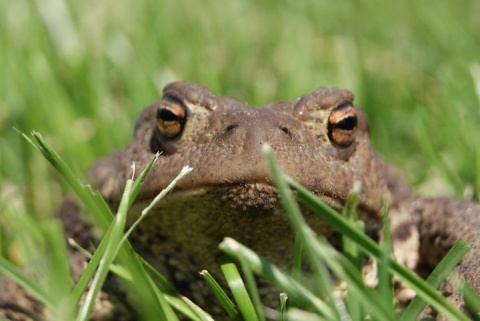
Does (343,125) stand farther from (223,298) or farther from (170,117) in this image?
(223,298)

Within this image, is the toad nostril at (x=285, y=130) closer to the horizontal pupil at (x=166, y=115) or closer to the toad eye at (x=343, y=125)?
the toad eye at (x=343, y=125)

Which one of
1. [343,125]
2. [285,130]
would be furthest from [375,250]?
[343,125]

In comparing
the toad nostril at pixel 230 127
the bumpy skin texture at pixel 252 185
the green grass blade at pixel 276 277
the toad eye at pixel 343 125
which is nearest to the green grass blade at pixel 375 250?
the green grass blade at pixel 276 277

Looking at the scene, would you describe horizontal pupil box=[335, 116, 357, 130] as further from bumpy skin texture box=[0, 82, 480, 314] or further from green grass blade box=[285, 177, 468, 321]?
green grass blade box=[285, 177, 468, 321]

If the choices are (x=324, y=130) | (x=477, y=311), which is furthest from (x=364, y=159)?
(x=477, y=311)

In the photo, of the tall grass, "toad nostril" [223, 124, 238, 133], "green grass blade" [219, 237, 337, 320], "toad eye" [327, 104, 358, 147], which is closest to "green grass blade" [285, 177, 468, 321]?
"green grass blade" [219, 237, 337, 320]

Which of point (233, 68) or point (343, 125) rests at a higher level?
point (233, 68)

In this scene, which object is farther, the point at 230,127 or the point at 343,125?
the point at 343,125
